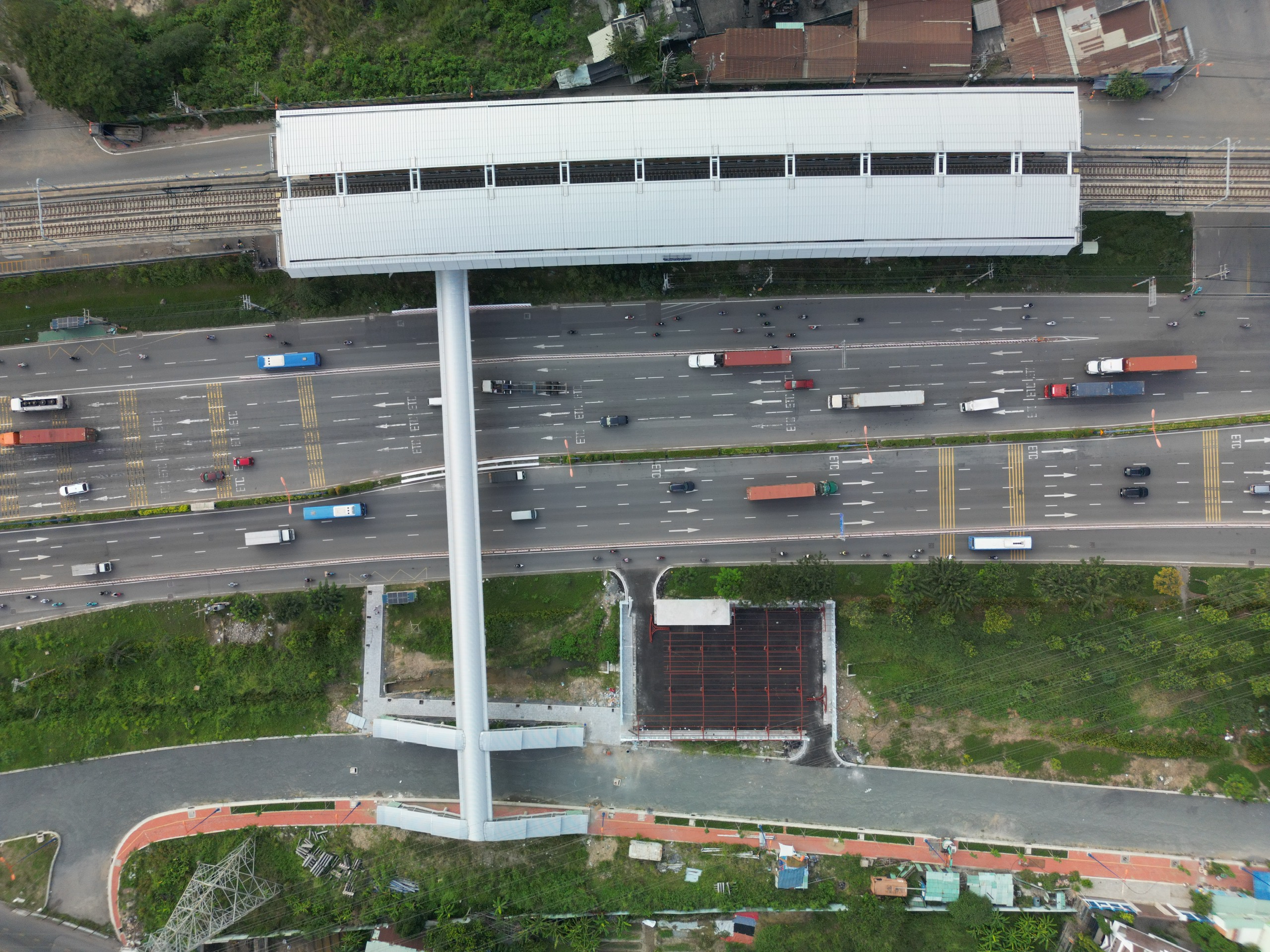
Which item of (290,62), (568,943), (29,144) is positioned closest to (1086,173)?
(290,62)

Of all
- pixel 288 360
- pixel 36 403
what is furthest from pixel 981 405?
pixel 36 403

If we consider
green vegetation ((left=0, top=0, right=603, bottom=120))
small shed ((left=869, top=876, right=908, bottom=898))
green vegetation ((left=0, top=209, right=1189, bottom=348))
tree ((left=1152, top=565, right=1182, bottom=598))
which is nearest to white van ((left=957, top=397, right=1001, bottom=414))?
green vegetation ((left=0, top=209, right=1189, bottom=348))

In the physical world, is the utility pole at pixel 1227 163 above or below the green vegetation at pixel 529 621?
above

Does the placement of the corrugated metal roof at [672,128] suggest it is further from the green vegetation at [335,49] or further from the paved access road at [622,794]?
the paved access road at [622,794]

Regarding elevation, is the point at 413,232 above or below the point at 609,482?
above

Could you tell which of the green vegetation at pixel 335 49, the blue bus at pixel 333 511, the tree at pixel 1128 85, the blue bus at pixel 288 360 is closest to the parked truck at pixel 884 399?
the tree at pixel 1128 85

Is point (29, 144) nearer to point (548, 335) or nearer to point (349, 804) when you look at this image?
point (548, 335)
